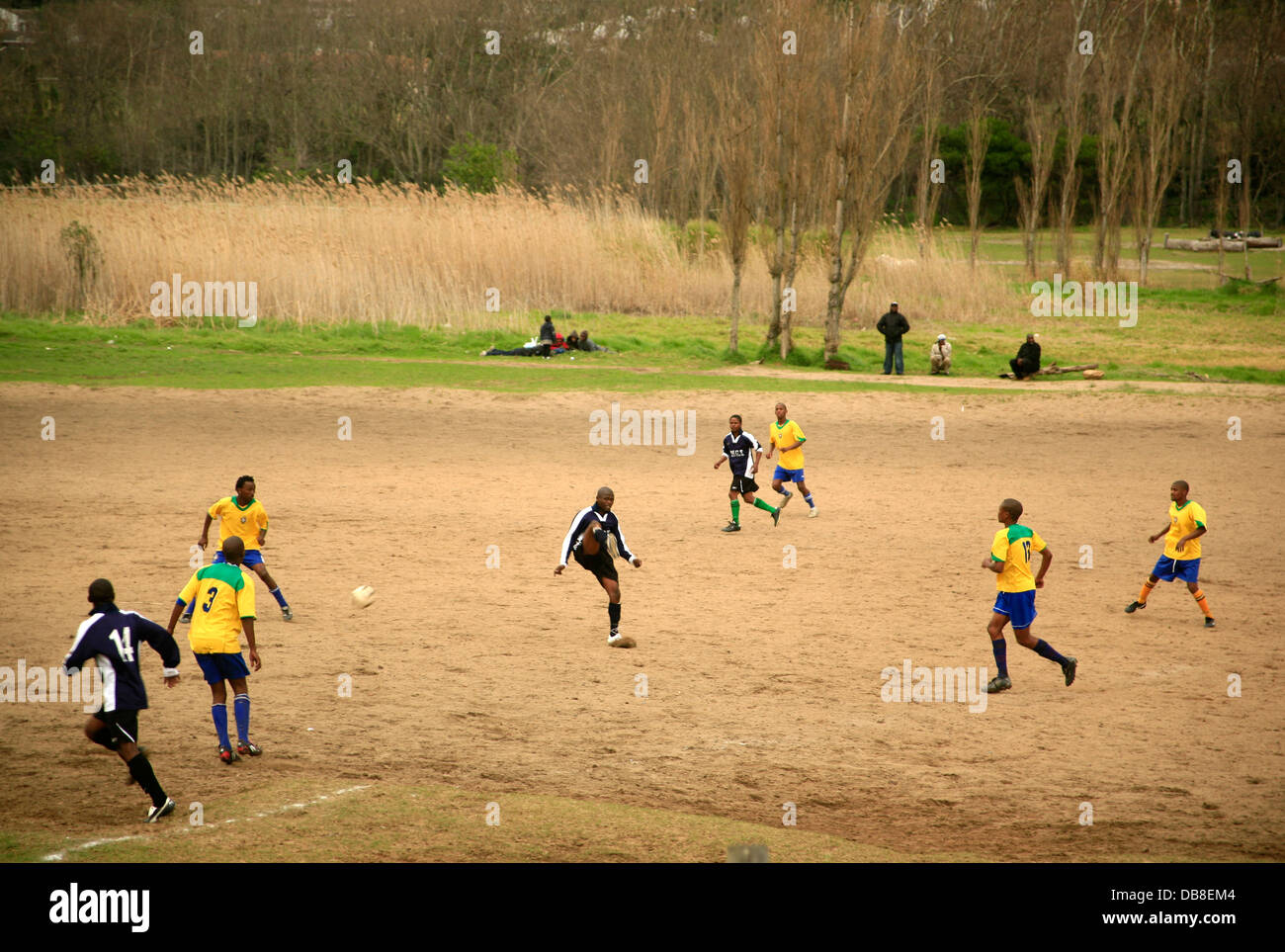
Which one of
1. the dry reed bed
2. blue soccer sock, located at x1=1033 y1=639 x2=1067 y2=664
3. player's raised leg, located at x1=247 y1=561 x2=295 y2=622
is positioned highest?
the dry reed bed

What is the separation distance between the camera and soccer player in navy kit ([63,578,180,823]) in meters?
7.73

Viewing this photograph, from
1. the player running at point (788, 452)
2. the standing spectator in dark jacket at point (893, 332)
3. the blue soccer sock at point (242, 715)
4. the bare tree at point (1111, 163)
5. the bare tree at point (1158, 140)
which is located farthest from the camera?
the bare tree at point (1158, 140)

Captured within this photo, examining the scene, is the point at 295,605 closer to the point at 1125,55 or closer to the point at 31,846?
the point at 31,846

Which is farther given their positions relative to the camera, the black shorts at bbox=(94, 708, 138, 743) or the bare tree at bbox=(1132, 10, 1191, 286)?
the bare tree at bbox=(1132, 10, 1191, 286)

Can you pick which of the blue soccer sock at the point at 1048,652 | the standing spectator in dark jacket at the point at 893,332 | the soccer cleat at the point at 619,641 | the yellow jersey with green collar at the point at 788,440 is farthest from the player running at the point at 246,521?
the standing spectator in dark jacket at the point at 893,332

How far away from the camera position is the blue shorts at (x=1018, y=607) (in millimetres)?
10773

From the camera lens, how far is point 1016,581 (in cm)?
1075

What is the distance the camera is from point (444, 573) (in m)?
14.8

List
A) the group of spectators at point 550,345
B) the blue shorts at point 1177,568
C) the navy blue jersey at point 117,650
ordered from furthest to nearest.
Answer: the group of spectators at point 550,345, the blue shorts at point 1177,568, the navy blue jersey at point 117,650

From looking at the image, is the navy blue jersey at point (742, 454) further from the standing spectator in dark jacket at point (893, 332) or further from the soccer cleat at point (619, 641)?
the standing spectator in dark jacket at point (893, 332)

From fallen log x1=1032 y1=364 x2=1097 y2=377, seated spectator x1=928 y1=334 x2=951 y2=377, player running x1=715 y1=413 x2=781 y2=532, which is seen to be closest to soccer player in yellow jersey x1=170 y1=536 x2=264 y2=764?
player running x1=715 y1=413 x2=781 y2=532

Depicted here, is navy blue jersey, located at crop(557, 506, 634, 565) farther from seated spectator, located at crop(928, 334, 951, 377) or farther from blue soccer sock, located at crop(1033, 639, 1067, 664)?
seated spectator, located at crop(928, 334, 951, 377)

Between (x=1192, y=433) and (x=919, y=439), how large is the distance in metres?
5.83

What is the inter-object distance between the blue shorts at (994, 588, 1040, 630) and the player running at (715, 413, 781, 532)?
6.60m
